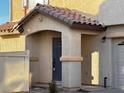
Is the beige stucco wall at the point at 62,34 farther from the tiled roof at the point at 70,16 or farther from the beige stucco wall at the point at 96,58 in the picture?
the beige stucco wall at the point at 96,58

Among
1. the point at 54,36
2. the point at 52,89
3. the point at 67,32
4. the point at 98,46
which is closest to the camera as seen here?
the point at 52,89

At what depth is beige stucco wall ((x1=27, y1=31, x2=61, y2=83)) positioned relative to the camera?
21047mm

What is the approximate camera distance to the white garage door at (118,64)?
60.0 feet

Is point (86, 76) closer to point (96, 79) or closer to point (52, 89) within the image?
point (96, 79)

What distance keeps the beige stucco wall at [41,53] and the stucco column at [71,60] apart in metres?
3.15

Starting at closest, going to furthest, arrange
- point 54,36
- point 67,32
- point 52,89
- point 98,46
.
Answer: point 52,89 < point 67,32 < point 98,46 < point 54,36

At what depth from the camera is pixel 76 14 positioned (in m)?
19.3

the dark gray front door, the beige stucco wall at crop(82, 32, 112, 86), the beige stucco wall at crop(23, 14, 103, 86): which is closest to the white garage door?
the beige stucco wall at crop(82, 32, 112, 86)

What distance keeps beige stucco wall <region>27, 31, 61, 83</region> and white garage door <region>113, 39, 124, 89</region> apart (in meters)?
3.86

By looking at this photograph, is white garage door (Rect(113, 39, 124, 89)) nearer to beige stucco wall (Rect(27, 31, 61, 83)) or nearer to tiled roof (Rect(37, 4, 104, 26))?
tiled roof (Rect(37, 4, 104, 26))

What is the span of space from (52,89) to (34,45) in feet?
20.4

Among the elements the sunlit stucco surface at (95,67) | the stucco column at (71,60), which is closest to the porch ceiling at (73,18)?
the stucco column at (71,60)

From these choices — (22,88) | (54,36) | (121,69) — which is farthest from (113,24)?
(22,88)

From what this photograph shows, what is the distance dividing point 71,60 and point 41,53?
4246 millimetres
